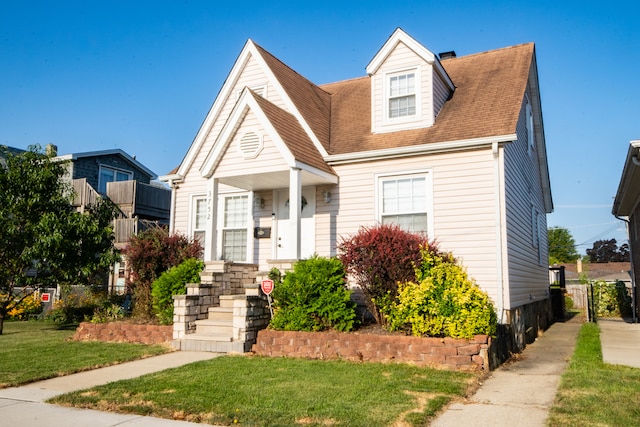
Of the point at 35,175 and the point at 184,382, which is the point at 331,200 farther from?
the point at 35,175

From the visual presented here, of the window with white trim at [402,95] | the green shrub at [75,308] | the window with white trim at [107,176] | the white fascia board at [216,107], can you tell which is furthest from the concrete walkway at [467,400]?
the window with white trim at [107,176]

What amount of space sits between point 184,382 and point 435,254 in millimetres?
5076

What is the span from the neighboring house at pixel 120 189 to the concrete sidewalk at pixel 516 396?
18341 millimetres

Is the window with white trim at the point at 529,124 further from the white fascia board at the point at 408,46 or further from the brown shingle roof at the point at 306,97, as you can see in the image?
the brown shingle roof at the point at 306,97

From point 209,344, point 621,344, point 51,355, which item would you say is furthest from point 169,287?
point 621,344

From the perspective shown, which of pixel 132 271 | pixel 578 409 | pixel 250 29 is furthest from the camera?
pixel 250 29

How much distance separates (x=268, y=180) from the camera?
12.0m

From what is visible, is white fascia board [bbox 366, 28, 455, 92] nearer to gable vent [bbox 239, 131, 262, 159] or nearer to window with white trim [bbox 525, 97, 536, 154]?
window with white trim [bbox 525, 97, 536, 154]

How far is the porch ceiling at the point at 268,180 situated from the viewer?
11.5 m

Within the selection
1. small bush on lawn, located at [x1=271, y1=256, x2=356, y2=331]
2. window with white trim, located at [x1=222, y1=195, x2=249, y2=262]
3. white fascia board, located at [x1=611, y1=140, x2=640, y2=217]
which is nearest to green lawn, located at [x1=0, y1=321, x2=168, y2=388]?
small bush on lawn, located at [x1=271, y1=256, x2=356, y2=331]

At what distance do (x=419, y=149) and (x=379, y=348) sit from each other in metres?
4.77

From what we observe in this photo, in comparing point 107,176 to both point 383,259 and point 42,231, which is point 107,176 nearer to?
point 42,231

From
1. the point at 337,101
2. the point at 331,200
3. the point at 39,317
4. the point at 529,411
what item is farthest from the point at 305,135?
the point at 39,317

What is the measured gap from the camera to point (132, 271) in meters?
12.1
